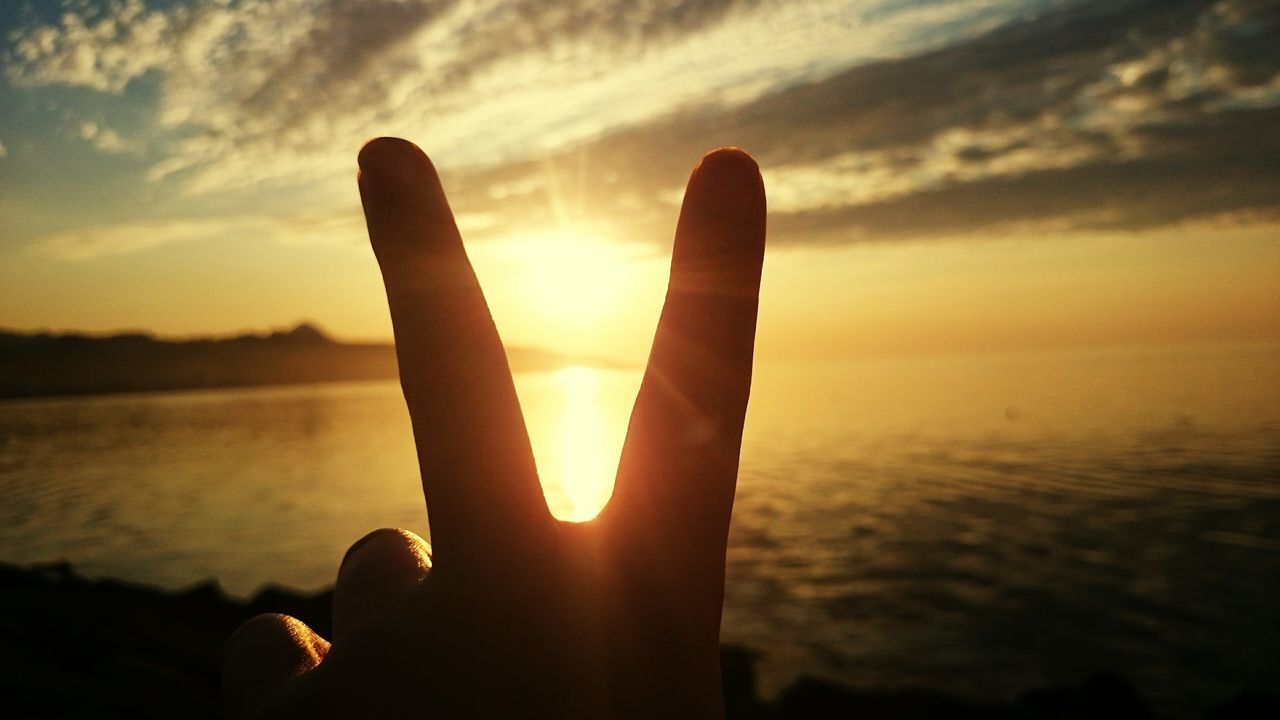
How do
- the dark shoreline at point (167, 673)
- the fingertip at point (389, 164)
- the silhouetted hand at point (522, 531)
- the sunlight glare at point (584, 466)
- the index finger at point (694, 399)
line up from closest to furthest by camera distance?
1. the fingertip at point (389, 164)
2. the silhouetted hand at point (522, 531)
3. the index finger at point (694, 399)
4. the dark shoreline at point (167, 673)
5. the sunlight glare at point (584, 466)

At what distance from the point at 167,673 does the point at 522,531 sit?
1229 cm

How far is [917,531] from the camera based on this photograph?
96.6 feet

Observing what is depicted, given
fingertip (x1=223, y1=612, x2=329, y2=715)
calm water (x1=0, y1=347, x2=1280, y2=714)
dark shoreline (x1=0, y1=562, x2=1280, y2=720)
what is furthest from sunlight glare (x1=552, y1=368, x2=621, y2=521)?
fingertip (x1=223, y1=612, x2=329, y2=715)

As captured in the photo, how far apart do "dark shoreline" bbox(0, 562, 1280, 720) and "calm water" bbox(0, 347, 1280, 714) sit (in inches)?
98.3

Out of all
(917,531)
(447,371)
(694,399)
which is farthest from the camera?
(917,531)

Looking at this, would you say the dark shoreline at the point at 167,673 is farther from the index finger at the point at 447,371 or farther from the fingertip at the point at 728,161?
the fingertip at the point at 728,161

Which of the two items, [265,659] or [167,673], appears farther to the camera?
[167,673]

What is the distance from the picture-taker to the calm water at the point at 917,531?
1831 cm

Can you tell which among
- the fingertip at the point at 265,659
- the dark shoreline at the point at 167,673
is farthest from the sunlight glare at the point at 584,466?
the fingertip at the point at 265,659

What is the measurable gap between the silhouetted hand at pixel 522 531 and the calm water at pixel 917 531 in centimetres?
1605

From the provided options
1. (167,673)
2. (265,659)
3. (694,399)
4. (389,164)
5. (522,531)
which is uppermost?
(389,164)

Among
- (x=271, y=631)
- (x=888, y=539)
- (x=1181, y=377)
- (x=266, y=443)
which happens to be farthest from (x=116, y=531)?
(x=1181, y=377)

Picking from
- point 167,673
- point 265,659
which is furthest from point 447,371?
point 167,673

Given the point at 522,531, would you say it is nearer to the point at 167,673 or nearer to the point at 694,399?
the point at 694,399
